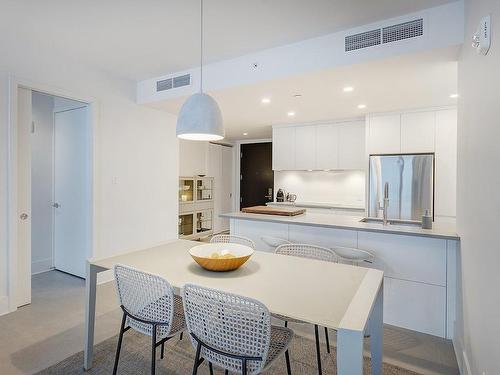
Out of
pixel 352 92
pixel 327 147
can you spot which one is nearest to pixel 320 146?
pixel 327 147

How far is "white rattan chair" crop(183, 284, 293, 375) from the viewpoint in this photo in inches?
48.0

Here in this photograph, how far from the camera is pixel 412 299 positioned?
7.95 ft

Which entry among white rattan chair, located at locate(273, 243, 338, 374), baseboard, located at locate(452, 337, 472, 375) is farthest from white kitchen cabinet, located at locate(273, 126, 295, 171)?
baseboard, located at locate(452, 337, 472, 375)

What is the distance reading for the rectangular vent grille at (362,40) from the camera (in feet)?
7.73

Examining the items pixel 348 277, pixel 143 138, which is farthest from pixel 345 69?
pixel 143 138

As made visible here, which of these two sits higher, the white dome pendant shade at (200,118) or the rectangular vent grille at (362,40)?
the rectangular vent grille at (362,40)

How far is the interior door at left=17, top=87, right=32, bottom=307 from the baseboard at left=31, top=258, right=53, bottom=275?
40.5 inches

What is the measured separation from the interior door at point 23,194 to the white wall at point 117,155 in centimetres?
14

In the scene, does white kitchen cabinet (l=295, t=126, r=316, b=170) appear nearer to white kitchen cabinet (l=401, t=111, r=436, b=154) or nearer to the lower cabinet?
white kitchen cabinet (l=401, t=111, r=436, b=154)

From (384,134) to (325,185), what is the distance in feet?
4.79

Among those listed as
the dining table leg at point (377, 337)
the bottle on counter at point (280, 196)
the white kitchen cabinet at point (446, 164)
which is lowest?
the dining table leg at point (377, 337)

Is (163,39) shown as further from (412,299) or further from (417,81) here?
Result: (412,299)

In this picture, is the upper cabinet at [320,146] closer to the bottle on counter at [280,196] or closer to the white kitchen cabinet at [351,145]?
the white kitchen cabinet at [351,145]

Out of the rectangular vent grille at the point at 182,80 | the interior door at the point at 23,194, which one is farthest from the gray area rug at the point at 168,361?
the rectangular vent grille at the point at 182,80
